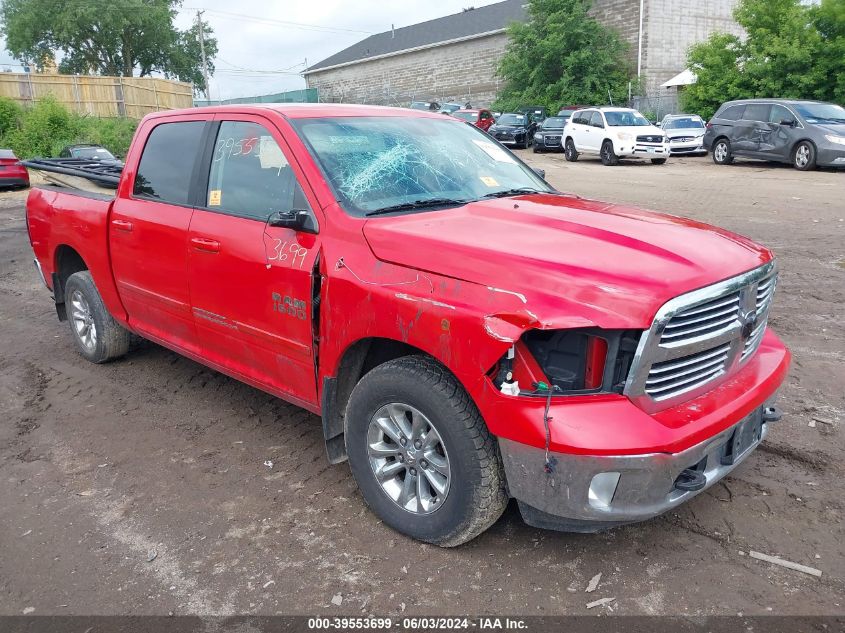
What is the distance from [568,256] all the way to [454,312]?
50 cm

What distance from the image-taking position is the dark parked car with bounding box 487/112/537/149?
2938 cm

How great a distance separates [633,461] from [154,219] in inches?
128

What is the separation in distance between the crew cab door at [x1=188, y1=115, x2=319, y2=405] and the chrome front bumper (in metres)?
1.28

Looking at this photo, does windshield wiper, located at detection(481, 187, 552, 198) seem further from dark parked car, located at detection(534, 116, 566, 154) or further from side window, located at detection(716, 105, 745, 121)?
dark parked car, located at detection(534, 116, 566, 154)

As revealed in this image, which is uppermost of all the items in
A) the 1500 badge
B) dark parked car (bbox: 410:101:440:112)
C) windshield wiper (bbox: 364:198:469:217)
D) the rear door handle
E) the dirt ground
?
dark parked car (bbox: 410:101:440:112)

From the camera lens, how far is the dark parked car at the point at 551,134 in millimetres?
26616

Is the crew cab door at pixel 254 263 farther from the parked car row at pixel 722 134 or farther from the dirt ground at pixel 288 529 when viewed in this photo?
the parked car row at pixel 722 134

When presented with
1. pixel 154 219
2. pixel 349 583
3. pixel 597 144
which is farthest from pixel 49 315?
pixel 597 144

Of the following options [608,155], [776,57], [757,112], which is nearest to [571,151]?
[608,155]

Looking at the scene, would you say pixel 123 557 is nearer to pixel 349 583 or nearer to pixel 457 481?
pixel 349 583

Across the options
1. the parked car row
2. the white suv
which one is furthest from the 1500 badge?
the white suv

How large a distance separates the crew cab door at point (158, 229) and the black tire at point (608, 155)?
19004 mm

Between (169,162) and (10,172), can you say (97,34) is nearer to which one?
(10,172)

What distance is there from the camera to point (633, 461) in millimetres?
2529
